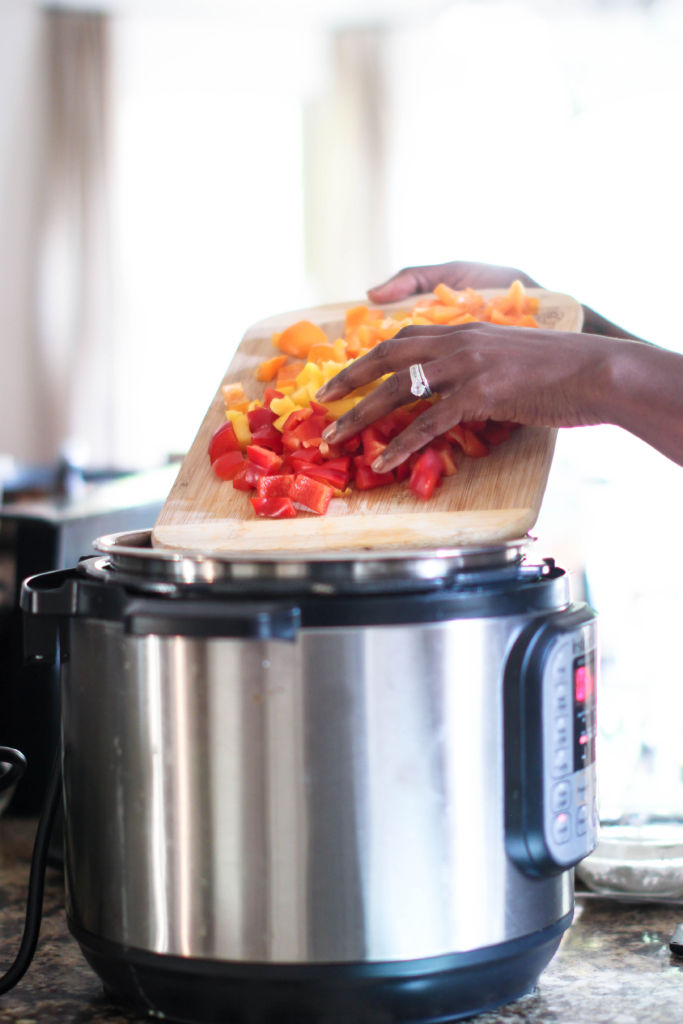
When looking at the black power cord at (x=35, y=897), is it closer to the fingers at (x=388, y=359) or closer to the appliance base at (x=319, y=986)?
the appliance base at (x=319, y=986)

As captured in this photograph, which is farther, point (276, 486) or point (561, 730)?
point (276, 486)

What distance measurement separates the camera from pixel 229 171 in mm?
4961

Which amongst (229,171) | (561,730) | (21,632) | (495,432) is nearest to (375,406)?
(495,432)

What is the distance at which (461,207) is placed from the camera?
478 centimetres

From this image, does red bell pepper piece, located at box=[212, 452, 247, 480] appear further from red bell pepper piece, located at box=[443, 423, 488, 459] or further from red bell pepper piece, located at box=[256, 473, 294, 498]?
red bell pepper piece, located at box=[443, 423, 488, 459]

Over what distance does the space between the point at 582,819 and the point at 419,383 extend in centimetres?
43

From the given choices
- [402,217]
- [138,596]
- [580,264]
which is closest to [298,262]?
[402,217]

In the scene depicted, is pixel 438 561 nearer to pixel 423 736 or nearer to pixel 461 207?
pixel 423 736

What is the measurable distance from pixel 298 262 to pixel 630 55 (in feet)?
5.60

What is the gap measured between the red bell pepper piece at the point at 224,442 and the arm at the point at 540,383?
0.77 ft

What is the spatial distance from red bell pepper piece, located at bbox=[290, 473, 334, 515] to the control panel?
376 millimetres

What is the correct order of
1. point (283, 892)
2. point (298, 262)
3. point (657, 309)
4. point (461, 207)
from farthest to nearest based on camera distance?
point (298, 262), point (461, 207), point (657, 309), point (283, 892)

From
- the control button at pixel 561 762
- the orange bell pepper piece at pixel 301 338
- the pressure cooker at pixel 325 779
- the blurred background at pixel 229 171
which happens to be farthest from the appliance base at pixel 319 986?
the blurred background at pixel 229 171

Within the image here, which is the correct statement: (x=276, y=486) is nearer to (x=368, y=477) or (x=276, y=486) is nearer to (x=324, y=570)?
(x=368, y=477)
